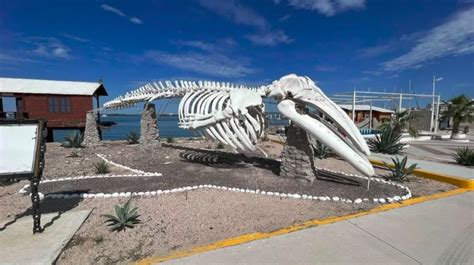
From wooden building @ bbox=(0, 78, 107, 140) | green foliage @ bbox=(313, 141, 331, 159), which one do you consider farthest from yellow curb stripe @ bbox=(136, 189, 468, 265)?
wooden building @ bbox=(0, 78, 107, 140)

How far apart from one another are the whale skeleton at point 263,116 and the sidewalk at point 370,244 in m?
1.44

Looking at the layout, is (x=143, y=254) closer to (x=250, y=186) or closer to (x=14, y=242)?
(x=14, y=242)

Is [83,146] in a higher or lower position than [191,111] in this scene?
lower

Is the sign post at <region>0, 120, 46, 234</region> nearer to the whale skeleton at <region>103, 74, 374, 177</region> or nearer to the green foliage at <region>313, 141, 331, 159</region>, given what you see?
the whale skeleton at <region>103, 74, 374, 177</region>

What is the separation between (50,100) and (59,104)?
0.61 metres

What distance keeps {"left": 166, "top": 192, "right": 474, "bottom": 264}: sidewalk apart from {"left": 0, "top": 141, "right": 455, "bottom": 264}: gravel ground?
1.57 ft

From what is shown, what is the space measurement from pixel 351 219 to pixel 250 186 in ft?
8.28

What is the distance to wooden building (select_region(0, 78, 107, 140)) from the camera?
58.2 feet

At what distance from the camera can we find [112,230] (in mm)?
3797

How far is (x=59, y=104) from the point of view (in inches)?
733

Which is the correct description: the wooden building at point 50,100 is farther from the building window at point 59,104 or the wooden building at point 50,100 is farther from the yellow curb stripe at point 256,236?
the yellow curb stripe at point 256,236

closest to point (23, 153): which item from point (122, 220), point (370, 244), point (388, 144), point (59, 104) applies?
point (122, 220)

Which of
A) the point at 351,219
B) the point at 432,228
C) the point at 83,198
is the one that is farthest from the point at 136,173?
the point at 432,228

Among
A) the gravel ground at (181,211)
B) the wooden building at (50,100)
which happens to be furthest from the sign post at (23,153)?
the wooden building at (50,100)
